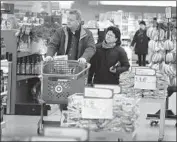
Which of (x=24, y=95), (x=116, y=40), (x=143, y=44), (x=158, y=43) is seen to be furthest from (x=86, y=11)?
(x=116, y=40)

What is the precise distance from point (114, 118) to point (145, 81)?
158 centimetres

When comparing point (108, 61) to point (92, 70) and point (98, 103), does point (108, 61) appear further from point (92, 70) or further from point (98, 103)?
point (98, 103)

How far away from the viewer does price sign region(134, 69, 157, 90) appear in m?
6.33

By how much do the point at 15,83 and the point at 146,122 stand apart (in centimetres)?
234

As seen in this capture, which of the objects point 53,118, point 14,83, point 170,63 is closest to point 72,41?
point 53,118

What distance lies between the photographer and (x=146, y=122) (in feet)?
29.1

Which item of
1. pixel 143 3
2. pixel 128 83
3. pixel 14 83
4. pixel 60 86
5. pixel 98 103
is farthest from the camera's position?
pixel 143 3

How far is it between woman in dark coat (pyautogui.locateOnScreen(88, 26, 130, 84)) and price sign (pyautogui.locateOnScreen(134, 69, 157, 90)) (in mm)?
1304

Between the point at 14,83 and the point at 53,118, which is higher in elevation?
the point at 14,83

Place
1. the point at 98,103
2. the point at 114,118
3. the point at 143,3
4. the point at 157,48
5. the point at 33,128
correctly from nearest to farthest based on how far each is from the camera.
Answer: the point at 98,103 < the point at 114,118 < the point at 33,128 < the point at 157,48 < the point at 143,3

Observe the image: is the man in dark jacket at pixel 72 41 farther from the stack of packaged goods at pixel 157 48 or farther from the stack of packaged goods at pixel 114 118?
the stack of packaged goods at pixel 157 48

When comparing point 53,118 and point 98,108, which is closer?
point 98,108

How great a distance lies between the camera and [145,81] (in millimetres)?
6348

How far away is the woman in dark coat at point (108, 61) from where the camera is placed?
7750 millimetres
